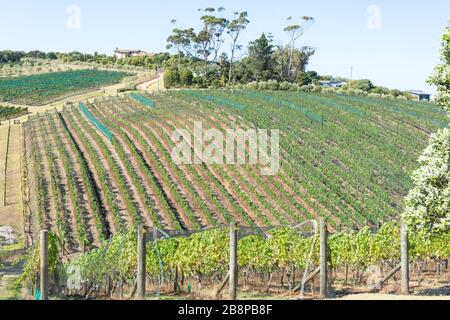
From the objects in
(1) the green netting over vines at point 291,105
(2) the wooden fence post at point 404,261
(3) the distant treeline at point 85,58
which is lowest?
(2) the wooden fence post at point 404,261

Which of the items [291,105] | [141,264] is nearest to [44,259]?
[141,264]

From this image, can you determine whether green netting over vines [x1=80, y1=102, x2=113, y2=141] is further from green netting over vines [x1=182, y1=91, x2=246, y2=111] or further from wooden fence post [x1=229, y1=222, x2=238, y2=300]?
wooden fence post [x1=229, y1=222, x2=238, y2=300]

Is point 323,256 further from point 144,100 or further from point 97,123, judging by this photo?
point 144,100

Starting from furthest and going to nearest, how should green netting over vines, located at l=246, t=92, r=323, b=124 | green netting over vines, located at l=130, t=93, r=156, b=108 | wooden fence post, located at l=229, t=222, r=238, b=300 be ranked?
green netting over vines, located at l=130, t=93, r=156, b=108 < green netting over vines, located at l=246, t=92, r=323, b=124 < wooden fence post, located at l=229, t=222, r=238, b=300

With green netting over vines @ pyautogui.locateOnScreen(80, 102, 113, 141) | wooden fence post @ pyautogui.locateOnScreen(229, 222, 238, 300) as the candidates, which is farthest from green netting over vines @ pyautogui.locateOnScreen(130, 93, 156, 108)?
wooden fence post @ pyautogui.locateOnScreen(229, 222, 238, 300)

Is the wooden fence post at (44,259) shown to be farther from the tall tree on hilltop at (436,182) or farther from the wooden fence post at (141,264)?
the tall tree on hilltop at (436,182)

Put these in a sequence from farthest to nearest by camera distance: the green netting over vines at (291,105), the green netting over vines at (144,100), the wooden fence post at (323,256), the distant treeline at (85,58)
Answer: the distant treeline at (85,58) < the green netting over vines at (144,100) < the green netting over vines at (291,105) < the wooden fence post at (323,256)

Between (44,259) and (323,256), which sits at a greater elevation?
(44,259)

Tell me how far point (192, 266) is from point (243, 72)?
73086 mm

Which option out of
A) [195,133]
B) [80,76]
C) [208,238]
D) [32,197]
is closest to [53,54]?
[80,76]

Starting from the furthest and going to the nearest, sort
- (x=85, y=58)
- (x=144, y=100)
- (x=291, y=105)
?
1. (x=85, y=58)
2. (x=144, y=100)
3. (x=291, y=105)

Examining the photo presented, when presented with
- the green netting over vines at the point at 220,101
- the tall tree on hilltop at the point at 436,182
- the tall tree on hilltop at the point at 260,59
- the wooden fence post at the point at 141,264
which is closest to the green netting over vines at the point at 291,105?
the green netting over vines at the point at 220,101

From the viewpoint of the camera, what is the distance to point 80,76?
9725cm
